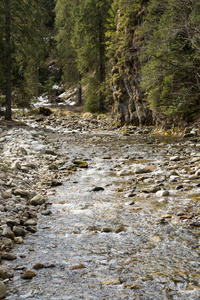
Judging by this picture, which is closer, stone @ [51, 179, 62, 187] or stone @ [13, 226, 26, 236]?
stone @ [13, 226, 26, 236]

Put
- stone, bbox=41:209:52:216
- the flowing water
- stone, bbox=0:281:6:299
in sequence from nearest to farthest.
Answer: stone, bbox=0:281:6:299, the flowing water, stone, bbox=41:209:52:216

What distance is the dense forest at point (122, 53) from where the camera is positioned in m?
11.5

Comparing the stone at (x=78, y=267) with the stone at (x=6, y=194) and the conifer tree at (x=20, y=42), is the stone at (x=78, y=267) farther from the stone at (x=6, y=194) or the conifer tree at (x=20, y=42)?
the conifer tree at (x=20, y=42)

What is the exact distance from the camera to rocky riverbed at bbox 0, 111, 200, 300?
2.50m

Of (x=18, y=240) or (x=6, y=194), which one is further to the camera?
(x=6, y=194)

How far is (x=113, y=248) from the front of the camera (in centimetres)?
323

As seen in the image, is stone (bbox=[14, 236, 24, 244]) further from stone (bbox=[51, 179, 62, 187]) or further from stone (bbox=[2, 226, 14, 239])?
stone (bbox=[51, 179, 62, 187])

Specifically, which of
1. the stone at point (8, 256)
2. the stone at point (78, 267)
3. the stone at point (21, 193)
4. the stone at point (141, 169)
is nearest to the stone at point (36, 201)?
the stone at point (21, 193)

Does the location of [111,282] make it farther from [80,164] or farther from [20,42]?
[20,42]

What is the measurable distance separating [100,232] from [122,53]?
1746cm

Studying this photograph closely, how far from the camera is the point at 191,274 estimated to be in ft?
8.64

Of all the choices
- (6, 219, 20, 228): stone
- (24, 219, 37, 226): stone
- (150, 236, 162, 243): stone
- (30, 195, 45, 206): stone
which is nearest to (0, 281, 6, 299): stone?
(6, 219, 20, 228): stone

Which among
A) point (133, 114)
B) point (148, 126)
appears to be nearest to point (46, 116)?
point (133, 114)

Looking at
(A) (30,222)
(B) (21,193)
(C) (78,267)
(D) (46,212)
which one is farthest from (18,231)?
(B) (21,193)
